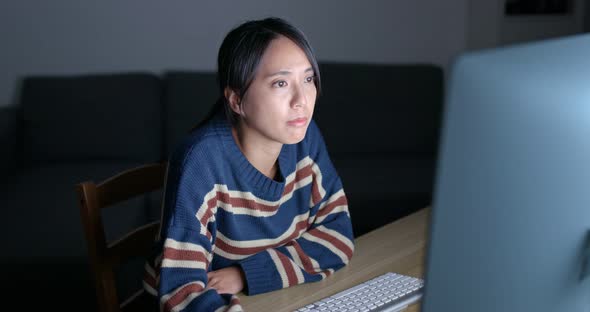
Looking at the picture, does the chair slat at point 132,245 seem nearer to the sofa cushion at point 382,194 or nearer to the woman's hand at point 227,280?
the woman's hand at point 227,280

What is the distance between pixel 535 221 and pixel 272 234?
720mm

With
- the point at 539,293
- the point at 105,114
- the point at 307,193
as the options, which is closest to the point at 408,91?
the point at 105,114

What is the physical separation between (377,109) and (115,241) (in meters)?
2.12

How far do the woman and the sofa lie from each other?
4.84ft

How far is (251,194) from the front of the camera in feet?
3.88

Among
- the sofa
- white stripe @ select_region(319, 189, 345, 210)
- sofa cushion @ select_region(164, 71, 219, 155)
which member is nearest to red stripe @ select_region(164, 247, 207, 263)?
white stripe @ select_region(319, 189, 345, 210)

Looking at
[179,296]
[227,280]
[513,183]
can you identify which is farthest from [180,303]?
[513,183]

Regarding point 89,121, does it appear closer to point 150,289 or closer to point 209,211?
point 150,289

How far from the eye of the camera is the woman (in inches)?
41.8

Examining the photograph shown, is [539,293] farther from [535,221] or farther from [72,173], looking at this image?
[72,173]

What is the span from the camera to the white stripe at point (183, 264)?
1027 millimetres

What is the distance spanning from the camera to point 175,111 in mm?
3215

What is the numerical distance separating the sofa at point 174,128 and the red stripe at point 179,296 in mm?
1674

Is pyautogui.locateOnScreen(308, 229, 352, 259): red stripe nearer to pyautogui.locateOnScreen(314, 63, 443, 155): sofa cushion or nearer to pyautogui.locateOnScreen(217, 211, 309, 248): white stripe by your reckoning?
pyautogui.locateOnScreen(217, 211, 309, 248): white stripe
